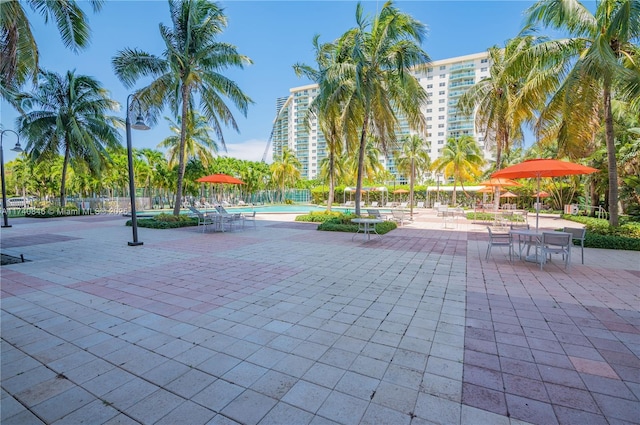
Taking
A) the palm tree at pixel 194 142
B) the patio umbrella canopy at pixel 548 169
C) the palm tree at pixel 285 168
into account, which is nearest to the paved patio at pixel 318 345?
the patio umbrella canopy at pixel 548 169

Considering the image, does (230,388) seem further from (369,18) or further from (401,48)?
(369,18)

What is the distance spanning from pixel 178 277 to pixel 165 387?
11.4 ft

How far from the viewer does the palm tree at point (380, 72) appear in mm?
11039

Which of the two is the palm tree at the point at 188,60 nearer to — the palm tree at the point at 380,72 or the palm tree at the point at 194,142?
the palm tree at the point at 380,72

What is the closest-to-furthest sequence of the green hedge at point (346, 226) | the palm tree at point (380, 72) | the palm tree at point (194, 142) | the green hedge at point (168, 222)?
the palm tree at point (380, 72) → the green hedge at point (346, 226) → the green hedge at point (168, 222) → the palm tree at point (194, 142)

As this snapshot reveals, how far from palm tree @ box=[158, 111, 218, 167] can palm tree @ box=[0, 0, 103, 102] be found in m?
19.4

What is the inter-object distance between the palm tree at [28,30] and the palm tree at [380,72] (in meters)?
7.53

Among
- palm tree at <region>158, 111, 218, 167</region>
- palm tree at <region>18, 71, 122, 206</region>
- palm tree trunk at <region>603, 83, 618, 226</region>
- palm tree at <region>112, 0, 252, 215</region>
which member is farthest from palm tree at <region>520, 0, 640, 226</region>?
palm tree at <region>158, 111, 218, 167</region>

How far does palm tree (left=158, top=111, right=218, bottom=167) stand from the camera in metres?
26.4

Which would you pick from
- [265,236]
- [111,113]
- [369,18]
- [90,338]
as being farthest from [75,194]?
[90,338]

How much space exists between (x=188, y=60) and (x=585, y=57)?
1401cm

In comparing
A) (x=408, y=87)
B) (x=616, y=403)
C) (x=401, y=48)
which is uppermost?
(x=401, y=48)

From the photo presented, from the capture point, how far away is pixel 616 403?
223cm

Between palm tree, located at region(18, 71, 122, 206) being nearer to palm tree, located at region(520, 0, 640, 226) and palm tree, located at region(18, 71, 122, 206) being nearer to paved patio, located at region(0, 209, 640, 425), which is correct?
paved patio, located at region(0, 209, 640, 425)
